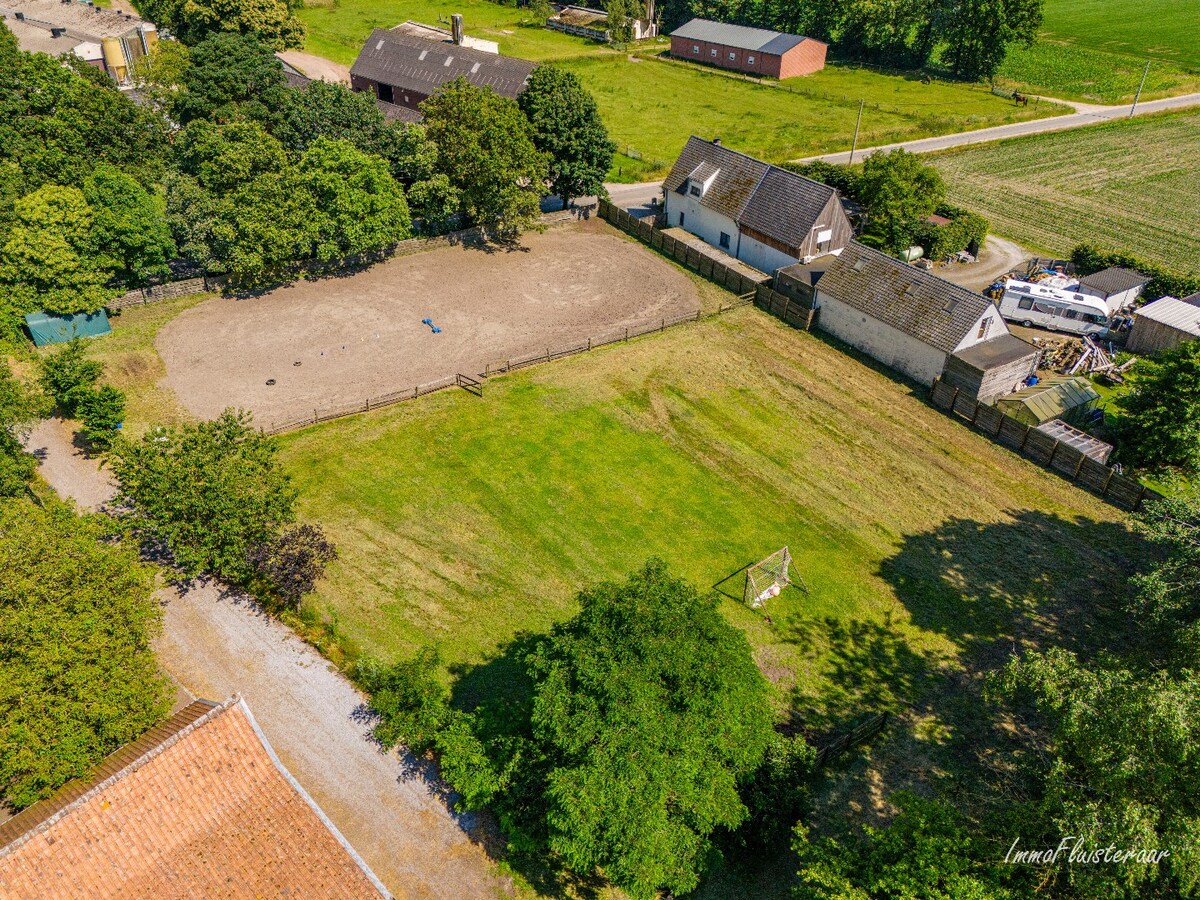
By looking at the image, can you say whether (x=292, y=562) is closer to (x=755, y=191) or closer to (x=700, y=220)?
(x=755, y=191)

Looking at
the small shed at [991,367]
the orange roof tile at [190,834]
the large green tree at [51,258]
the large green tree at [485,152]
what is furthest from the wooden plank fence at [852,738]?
the large green tree at [51,258]

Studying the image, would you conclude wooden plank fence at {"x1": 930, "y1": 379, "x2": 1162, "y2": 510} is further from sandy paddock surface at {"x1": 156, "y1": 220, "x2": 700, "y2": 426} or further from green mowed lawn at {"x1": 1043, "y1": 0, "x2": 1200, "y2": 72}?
green mowed lawn at {"x1": 1043, "y1": 0, "x2": 1200, "y2": 72}

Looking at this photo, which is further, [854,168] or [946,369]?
[854,168]

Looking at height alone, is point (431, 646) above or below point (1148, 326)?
below

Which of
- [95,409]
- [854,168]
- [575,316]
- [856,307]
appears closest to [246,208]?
[95,409]

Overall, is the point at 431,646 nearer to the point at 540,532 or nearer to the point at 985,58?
the point at 540,532

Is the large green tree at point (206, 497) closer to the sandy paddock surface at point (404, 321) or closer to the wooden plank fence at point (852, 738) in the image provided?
the sandy paddock surface at point (404, 321)

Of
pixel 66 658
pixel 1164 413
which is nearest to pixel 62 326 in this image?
pixel 66 658
